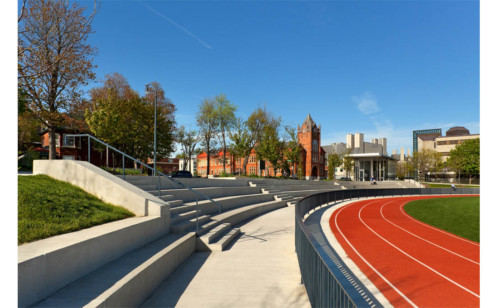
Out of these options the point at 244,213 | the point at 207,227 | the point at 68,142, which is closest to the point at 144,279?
the point at 207,227

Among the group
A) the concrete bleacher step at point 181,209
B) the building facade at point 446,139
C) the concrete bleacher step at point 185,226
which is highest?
the building facade at point 446,139

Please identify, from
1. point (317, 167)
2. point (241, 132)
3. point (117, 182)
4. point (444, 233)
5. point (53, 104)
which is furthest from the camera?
point (317, 167)

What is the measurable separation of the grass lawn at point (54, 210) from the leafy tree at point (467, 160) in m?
89.1

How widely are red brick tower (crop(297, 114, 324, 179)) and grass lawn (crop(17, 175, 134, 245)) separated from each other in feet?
249

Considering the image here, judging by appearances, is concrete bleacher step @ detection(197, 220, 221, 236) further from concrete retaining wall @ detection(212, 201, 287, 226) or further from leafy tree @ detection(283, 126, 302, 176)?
leafy tree @ detection(283, 126, 302, 176)

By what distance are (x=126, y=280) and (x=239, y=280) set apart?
9.11 feet

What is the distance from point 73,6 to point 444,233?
2777cm

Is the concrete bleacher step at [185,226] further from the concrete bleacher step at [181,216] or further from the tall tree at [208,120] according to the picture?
the tall tree at [208,120]

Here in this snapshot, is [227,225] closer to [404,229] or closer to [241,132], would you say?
[404,229]

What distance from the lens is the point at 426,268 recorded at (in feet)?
28.8

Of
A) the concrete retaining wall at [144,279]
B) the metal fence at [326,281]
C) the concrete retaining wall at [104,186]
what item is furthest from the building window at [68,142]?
the metal fence at [326,281]

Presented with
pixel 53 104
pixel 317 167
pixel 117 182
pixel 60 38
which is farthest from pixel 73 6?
pixel 317 167

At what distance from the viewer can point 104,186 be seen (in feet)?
31.4

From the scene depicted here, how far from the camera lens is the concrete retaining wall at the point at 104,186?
8945mm
